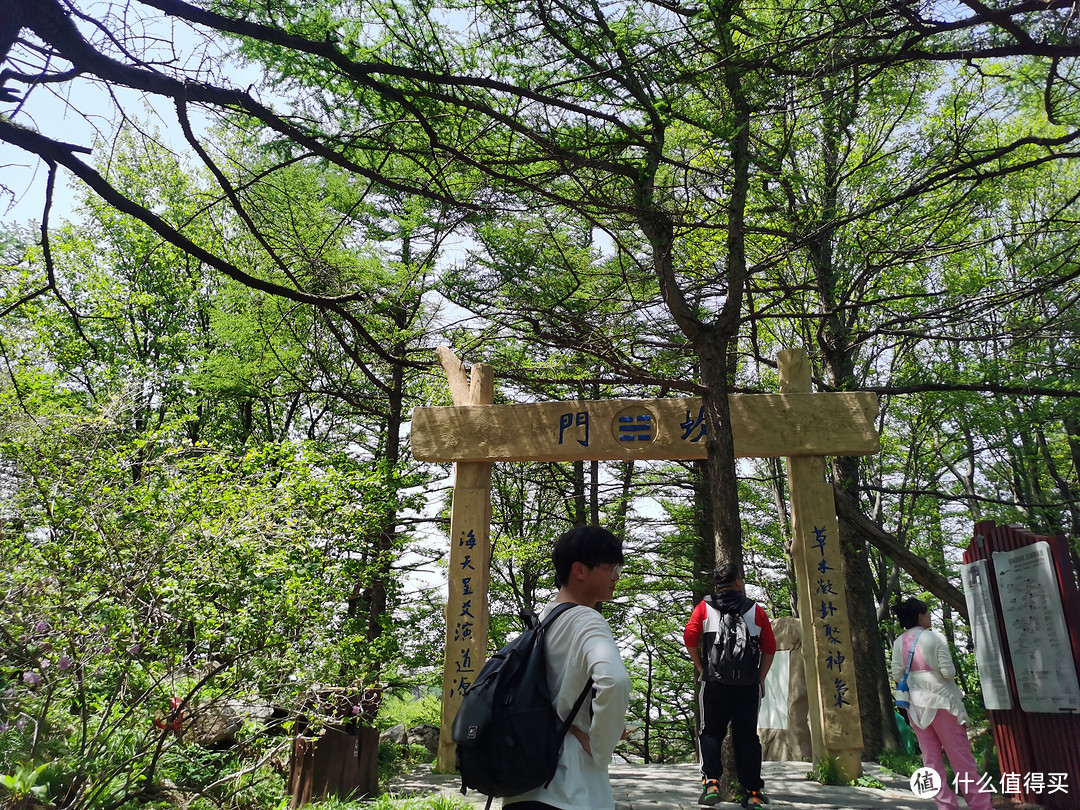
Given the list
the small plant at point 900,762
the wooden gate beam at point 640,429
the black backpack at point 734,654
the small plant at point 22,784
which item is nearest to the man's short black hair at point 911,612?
the black backpack at point 734,654

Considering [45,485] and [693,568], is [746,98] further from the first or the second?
[693,568]

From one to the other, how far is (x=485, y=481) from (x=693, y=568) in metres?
6.15

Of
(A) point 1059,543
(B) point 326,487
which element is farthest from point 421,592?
(A) point 1059,543

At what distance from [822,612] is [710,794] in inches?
85.7

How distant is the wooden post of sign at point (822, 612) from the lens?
221 inches

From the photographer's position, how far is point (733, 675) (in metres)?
4.11

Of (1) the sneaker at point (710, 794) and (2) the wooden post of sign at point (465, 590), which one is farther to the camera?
(2) the wooden post of sign at point (465, 590)

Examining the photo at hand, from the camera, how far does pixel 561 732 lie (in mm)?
1709

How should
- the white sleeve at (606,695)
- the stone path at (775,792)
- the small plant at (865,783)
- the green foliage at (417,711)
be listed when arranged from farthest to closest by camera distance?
the green foliage at (417,711) → the small plant at (865,783) → the stone path at (775,792) → the white sleeve at (606,695)

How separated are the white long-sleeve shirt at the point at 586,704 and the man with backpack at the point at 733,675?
260cm

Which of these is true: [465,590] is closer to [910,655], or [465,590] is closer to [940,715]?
[910,655]

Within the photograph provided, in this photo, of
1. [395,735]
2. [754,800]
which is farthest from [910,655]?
[395,735]

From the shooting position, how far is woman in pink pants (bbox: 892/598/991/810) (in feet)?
13.6

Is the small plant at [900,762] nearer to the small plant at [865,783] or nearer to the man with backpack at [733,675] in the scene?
the small plant at [865,783]
